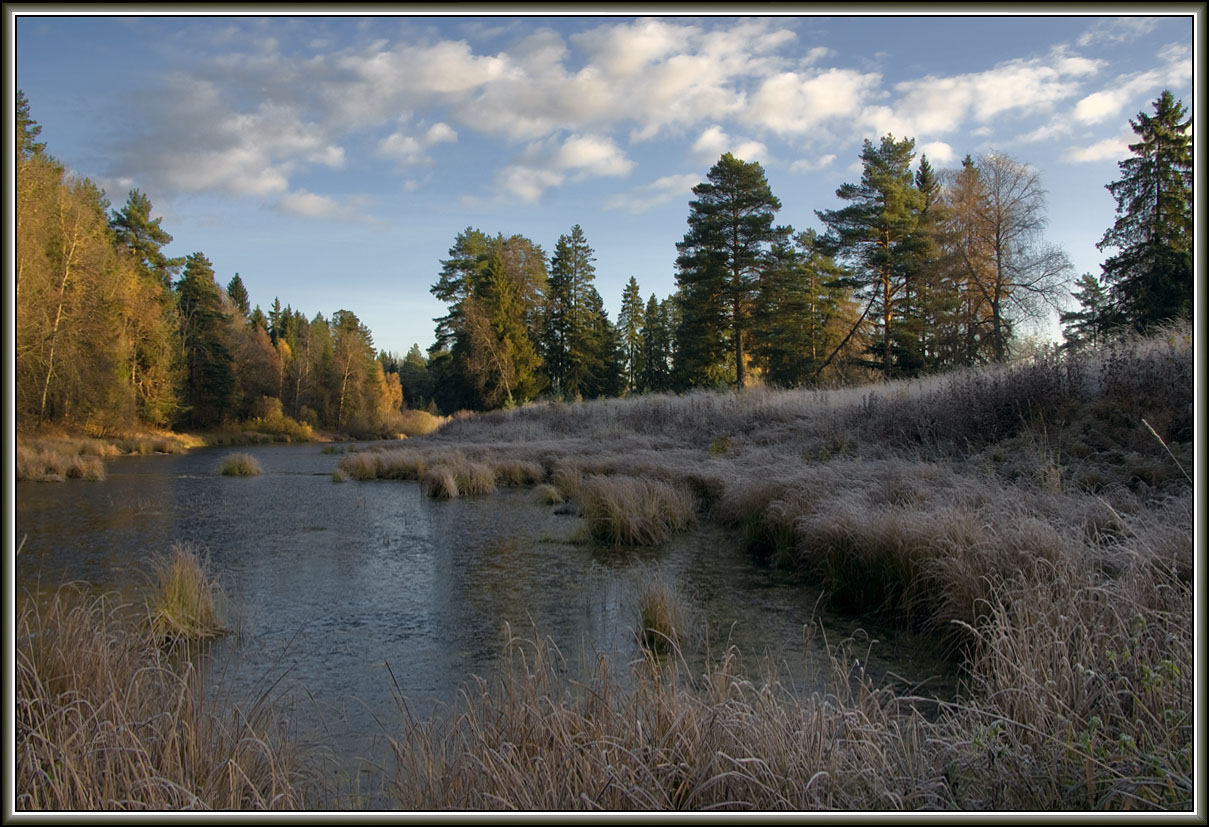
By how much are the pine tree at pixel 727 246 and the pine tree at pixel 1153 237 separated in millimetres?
14406

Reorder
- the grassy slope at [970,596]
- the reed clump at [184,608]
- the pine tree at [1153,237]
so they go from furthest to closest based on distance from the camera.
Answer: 1. the pine tree at [1153,237]
2. the reed clump at [184,608]
3. the grassy slope at [970,596]

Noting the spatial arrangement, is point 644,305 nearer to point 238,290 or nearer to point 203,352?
point 203,352

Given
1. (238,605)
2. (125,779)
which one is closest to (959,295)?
(238,605)

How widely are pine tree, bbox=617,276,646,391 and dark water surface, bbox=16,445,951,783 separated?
4143cm

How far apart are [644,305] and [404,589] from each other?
1975 inches

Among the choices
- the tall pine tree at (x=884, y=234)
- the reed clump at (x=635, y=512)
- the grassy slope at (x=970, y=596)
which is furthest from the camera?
the tall pine tree at (x=884, y=234)

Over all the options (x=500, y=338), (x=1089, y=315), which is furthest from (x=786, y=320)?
(x=500, y=338)

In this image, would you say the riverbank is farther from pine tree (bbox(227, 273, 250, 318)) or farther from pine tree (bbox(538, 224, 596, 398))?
pine tree (bbox(227, 273, 250, 318))

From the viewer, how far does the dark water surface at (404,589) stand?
4.60 m

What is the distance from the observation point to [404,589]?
7.07 m

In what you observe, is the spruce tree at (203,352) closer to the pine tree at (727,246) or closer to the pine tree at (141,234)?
the pine tree at (141,234)

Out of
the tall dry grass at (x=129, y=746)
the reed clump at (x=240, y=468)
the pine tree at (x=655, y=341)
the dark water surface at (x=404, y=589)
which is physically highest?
the pine tree at (x=655, y=341)

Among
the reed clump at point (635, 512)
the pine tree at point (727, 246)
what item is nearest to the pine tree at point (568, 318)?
the pine tree at point (727, 246)

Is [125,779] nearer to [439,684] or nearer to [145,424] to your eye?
[439,684]
